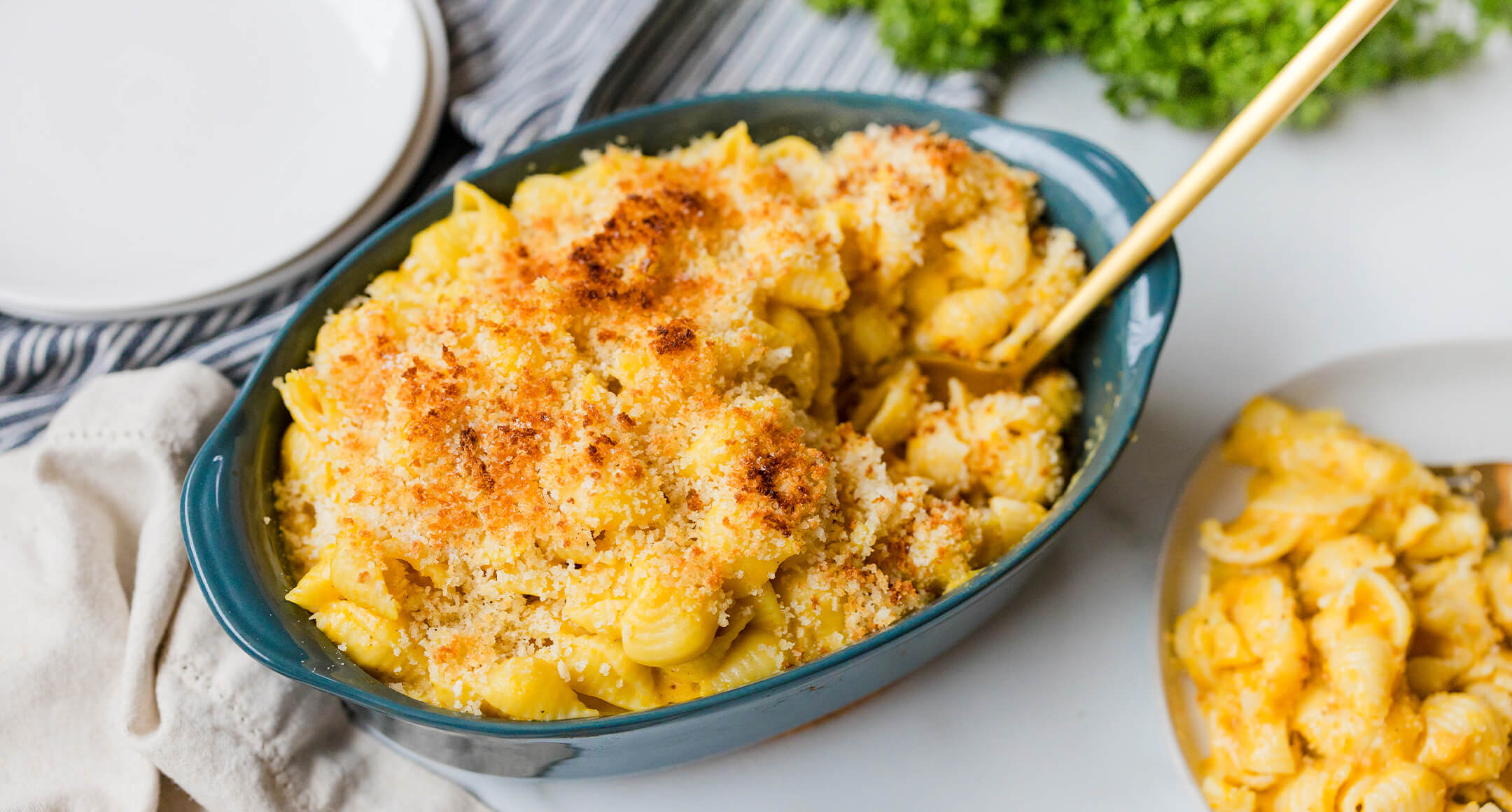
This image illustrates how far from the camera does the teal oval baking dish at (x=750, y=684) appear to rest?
1.14m

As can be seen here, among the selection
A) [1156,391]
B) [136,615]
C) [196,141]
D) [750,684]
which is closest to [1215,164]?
[1156,391]

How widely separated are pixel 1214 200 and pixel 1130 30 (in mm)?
349

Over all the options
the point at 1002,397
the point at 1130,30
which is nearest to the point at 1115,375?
the point at 1002,397

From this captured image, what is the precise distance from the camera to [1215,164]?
1.31m

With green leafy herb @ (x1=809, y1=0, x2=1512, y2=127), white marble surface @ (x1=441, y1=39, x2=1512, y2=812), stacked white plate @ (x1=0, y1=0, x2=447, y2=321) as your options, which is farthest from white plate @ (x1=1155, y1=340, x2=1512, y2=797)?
stacked white plate @ (x1=0, y1=0, x2=447, y2=321)

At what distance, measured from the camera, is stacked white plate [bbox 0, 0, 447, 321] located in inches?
68.4

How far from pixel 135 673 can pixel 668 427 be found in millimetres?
799

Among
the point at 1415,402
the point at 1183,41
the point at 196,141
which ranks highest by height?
the point at 1183,41

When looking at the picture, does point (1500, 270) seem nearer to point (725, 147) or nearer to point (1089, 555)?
point (1089, 555)

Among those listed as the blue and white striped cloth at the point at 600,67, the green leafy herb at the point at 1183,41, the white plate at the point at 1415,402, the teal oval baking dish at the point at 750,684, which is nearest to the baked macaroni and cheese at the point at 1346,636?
the white plate at the point at 1415,402

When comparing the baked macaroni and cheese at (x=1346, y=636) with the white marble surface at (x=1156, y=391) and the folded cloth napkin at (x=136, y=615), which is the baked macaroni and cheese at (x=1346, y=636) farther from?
the folded cloth napkin at (x=136, y=615)

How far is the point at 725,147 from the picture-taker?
152cm

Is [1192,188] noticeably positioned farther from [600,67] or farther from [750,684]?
[600,67]

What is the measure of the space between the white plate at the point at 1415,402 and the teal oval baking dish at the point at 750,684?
318 mm
